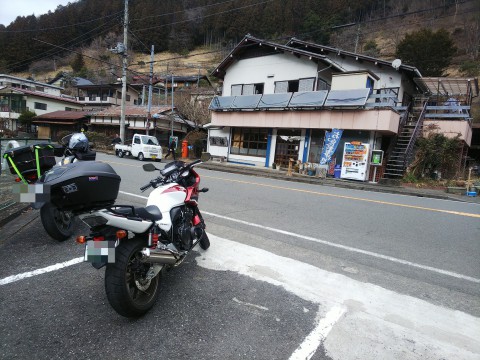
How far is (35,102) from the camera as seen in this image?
133 ft

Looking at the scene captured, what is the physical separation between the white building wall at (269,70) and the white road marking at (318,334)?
18010 millimetres

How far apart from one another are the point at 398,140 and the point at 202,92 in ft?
82.5

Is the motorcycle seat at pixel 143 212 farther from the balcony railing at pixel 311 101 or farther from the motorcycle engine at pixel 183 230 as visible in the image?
the balcony railing at pixel 311 101

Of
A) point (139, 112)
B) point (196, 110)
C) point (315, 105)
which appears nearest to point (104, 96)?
point (139, 112)

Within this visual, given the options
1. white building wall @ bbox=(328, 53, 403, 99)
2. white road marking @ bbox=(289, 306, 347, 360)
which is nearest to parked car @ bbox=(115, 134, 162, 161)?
white building wall @ bbox=(328, 53, 403, 99)

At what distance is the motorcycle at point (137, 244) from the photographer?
2.27m

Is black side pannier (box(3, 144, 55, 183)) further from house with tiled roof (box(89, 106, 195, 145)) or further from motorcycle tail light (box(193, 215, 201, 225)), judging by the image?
house with tiled roof (box(89, 106, 195, 145))

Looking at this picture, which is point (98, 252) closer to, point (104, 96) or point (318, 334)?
point (318, 334)

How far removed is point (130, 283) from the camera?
2484 millimetres

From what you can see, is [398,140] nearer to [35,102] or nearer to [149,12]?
[35,102]

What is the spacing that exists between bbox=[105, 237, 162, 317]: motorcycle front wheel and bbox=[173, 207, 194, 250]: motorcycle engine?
1.74ft

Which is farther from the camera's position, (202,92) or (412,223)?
(202,92)

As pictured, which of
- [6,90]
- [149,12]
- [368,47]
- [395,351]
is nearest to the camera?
[395,351]

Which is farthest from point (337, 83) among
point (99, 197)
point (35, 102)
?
point (35, 102)
